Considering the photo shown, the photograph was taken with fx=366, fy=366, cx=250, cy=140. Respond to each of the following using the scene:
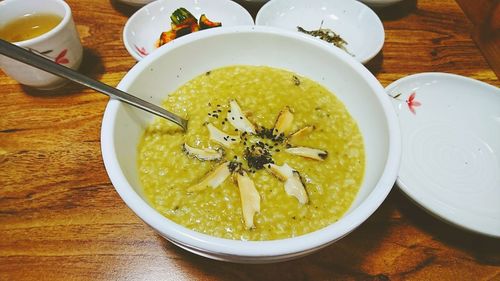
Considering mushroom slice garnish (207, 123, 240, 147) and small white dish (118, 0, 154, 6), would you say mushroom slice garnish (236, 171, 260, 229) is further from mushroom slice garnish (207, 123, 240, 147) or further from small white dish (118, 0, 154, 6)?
small white dish (118, 0, 154, 6)

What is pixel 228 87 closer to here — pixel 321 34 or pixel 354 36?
pixel 321 34

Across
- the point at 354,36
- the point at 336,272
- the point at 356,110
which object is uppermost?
the point at 356,110

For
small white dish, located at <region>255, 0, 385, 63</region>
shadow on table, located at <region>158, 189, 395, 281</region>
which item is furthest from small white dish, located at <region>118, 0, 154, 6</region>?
shadow on table, located at <region>158, 189, 395, 281</region>

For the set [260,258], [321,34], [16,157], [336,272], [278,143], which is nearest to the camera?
[260,258]

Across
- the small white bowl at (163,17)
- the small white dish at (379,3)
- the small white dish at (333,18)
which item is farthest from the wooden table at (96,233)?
the small white dish at (379,3)

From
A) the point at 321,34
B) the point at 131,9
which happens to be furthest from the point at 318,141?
the point at 131,9

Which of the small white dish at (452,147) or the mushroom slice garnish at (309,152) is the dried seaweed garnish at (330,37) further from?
the mushroom slice garnish at (309,152)
